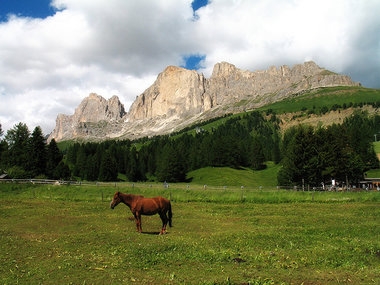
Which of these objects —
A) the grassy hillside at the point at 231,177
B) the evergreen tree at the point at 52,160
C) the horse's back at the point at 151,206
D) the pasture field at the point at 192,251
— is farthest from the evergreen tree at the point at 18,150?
the horse's back at the point at 151,206

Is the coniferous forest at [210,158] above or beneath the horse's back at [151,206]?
above

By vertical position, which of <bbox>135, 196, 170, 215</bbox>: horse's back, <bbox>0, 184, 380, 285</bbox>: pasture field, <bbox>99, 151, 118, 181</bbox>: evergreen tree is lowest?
<bbox>0, 184, 380, 285</bbox>: pasture field

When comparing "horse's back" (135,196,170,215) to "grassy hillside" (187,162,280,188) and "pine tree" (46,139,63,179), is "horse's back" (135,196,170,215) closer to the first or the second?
"grassy hillside" (187,162,280,188)

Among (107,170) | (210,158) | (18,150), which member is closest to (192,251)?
(18,150)

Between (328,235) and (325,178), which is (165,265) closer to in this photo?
(328,235)

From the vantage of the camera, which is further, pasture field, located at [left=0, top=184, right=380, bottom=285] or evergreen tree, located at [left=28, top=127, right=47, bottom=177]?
evergreen tree, located at [left=28, top=127, right=47, bottom=177]

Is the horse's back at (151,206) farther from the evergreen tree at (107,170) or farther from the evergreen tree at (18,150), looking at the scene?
the evergreen tree at (107,170)

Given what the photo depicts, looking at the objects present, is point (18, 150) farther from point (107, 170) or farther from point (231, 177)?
point (231, 177)

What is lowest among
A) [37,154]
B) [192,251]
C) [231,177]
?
[192,251]

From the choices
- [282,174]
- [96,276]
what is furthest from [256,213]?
[282,174]

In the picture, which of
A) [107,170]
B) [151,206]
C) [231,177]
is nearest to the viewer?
[151,206]

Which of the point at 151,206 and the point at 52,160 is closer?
the point at 151,206

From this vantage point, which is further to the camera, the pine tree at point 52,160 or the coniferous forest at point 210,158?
the pine tree at point 52,160

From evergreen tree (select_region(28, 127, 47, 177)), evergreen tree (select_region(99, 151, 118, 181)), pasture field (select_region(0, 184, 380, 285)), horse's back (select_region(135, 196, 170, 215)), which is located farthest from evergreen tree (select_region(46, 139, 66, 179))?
horse's back (select_region(135, 196, 170, 215))
